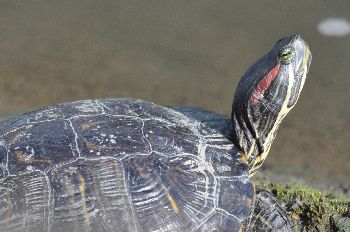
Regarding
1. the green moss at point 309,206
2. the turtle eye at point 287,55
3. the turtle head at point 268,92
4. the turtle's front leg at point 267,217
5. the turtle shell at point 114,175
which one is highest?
the turtle eye at point 287,55

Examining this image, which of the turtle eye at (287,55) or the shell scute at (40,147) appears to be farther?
the turtle eye at (287,55)

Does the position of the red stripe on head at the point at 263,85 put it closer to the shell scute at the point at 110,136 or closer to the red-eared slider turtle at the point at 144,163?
the red-eared slider turtle at the point at 144,163

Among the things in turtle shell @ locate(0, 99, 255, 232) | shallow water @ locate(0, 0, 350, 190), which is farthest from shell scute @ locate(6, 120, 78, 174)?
shallow water @ locate(0, 0, 350, 190)

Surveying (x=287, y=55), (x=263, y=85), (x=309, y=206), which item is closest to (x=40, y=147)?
(x=263, y=85)

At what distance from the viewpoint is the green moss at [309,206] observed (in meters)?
5.50

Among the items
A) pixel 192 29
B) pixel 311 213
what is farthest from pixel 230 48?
pixel 311 213

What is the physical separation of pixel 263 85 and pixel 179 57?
14.3ft

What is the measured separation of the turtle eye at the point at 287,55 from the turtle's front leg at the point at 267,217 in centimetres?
116

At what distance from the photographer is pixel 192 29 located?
977 cm

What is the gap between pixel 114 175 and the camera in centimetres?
414

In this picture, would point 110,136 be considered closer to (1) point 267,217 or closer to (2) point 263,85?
(2) point 263,85

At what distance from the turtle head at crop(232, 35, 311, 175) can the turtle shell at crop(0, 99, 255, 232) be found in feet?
1.17

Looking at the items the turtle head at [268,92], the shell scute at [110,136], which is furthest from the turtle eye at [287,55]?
the shell scute at [110,136]

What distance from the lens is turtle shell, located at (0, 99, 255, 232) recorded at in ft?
13.1
